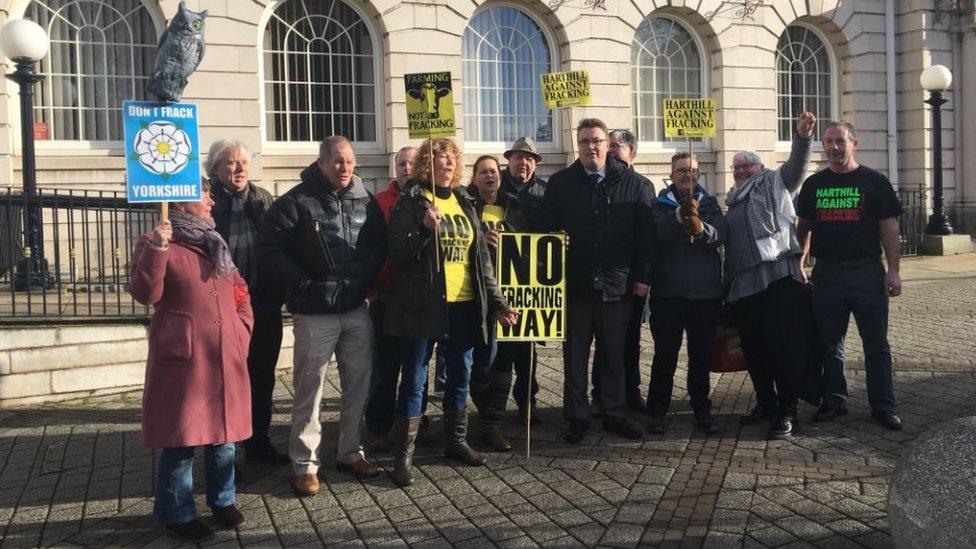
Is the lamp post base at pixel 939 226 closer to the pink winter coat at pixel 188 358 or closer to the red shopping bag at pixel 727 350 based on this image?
the red shopping bag at pixel 727 350

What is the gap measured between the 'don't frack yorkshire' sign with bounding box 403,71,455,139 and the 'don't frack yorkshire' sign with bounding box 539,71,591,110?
2993mm

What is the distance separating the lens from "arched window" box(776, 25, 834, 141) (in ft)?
64.3

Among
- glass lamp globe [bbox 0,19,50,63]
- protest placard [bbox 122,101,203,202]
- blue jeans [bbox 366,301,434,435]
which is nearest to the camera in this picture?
protest placard [bbox 122,101,203,202]

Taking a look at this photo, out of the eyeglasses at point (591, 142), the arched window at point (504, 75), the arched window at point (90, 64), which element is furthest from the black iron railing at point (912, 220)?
the arched window at point (90, 64)

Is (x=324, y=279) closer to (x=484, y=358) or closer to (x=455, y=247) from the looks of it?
(x=455, y=247)

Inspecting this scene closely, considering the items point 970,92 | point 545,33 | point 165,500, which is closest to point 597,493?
point 165,500

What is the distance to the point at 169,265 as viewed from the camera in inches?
182

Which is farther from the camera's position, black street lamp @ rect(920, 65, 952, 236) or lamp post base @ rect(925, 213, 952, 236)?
lamp post base @ rect(925, 213, 952, 236)

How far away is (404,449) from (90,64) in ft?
35.7

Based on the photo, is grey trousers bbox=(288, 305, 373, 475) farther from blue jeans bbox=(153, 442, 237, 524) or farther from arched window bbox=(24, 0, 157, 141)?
arched window bbox=(24, 0, 157, 141)

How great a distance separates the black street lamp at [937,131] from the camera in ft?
58.6

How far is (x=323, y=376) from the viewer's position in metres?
5.54

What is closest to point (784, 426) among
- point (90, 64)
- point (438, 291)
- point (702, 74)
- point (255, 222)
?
point (438, 291)

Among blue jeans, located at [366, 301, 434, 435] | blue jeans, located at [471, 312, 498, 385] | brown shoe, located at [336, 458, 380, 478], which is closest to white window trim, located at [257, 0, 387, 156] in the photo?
blue jeans, located at [366, 301, 434, 435]
